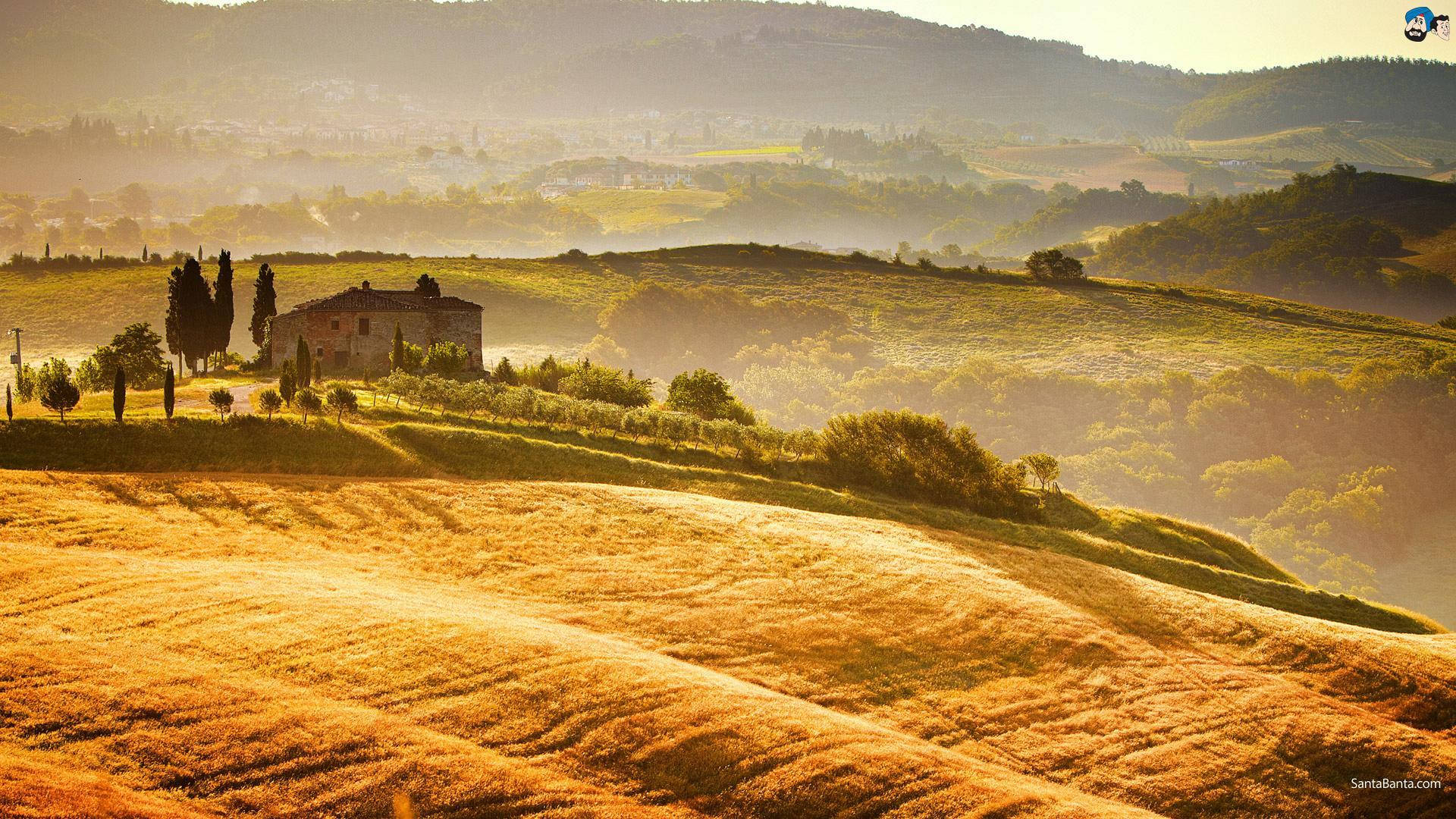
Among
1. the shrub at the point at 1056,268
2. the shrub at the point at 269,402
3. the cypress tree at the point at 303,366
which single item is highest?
the shrub at the point at 1056,268

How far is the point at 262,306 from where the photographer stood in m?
99.9

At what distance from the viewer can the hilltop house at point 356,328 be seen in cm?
8869

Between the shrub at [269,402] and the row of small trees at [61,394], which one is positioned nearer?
the row of small trees at [61,394]

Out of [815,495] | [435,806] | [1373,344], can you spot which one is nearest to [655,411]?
[815,495]

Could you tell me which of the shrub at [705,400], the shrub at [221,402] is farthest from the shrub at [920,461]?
the shrub at [221,402]

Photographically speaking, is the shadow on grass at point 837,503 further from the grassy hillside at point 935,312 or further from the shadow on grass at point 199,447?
the grassy hillside at point 935,312

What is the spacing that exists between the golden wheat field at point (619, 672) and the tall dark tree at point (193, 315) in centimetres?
5340

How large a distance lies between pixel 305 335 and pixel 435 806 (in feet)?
245

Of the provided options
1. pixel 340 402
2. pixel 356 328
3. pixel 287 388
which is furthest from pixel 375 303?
pixel 340 402

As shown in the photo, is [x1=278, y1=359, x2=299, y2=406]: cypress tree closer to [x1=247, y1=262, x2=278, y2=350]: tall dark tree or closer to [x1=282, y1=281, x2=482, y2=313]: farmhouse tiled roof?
[x1=282, y1=281, x2=482, y2=313]: farmhouse tiled roof

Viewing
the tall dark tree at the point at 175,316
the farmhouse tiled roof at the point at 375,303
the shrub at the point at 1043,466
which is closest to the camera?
the shrub at the point at 1043,466

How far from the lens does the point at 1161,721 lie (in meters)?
33.9

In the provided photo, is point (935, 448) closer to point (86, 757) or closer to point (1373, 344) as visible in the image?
point (86, 757)

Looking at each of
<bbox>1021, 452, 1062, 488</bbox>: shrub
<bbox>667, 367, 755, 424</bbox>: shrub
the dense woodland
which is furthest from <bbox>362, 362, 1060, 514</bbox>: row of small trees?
the dense woodland
